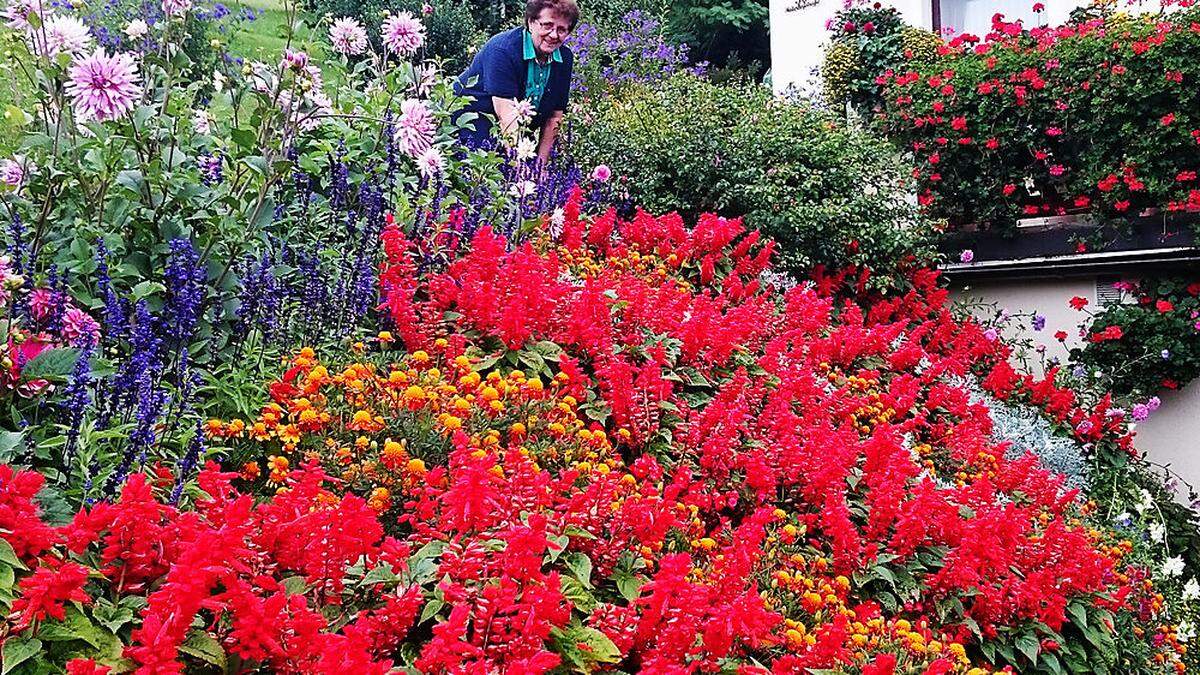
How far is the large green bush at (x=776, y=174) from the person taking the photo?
21.5ft

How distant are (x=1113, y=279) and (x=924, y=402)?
2.61 metres

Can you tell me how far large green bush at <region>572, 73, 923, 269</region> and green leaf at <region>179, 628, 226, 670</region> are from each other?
510 centimetres

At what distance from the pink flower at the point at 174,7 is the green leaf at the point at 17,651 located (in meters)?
2.16

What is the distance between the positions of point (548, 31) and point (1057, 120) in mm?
3830

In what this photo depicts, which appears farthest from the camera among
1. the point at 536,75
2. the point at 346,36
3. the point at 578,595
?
the point at 536,75

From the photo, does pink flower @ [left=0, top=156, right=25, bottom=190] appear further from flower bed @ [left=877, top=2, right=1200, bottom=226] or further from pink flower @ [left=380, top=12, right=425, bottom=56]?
flower bed @ [left=877, top=2, right=1200, bottom=226]

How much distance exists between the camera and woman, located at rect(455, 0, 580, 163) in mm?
5566

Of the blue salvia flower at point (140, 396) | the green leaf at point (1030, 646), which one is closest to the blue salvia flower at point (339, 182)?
the blue salvia flower at point (140, 396)

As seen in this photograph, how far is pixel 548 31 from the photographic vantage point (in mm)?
5586

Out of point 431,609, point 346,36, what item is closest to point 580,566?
point 431,609

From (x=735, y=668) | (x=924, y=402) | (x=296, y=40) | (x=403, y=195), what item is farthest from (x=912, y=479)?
(x=296, y=40)

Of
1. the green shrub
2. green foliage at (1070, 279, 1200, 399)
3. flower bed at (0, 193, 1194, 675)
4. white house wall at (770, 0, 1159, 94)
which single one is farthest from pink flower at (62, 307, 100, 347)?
the green shrub

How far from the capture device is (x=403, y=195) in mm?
4043

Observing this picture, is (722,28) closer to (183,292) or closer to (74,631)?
(183,292)
